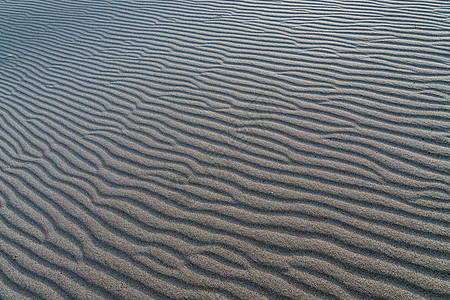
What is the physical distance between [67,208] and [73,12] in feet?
22.0

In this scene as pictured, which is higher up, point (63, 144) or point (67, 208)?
point (63, 144)

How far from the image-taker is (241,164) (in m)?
3.40

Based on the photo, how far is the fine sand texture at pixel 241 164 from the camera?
99.8 inches

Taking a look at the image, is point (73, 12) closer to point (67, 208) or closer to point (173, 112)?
point (173, 112)

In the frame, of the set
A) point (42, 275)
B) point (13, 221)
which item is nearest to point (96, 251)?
point (42, 275)

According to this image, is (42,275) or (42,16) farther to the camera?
(42,16)

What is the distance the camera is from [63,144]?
4.12 m

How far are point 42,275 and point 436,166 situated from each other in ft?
10.9

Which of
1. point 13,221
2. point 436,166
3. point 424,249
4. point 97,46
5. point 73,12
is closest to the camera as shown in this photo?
point 424,249

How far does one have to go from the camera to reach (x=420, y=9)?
5.61 meters

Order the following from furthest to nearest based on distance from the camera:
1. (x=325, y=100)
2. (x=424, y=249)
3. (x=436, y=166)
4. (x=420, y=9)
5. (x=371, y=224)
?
(x=420, y=9) < (x=325, y=100) < (x=436, y=166) < (x=371, y=224) < (x=424, y=249)

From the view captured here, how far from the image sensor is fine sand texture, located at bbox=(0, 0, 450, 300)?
2.54 metres

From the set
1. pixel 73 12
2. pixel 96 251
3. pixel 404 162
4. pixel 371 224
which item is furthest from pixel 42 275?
pixel 73 12

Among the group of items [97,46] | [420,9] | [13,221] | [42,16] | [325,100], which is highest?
[420,9]
